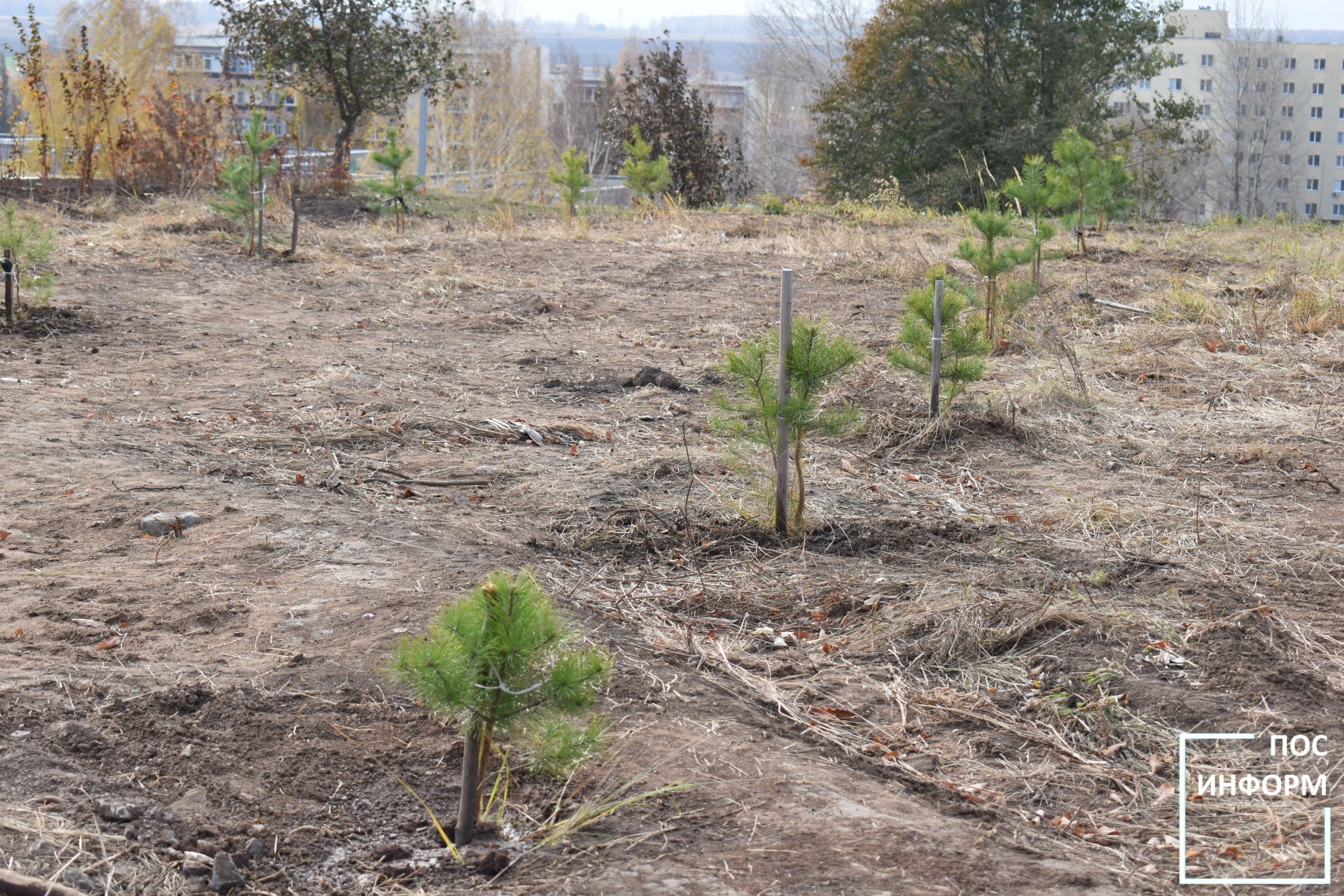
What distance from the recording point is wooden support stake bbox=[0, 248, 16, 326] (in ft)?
21.7

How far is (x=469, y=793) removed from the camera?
211 cm

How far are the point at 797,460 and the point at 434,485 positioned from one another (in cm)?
146

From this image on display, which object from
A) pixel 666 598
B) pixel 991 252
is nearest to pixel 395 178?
pixel 991 252

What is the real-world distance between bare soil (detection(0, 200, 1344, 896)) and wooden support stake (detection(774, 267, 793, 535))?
12 centimetres

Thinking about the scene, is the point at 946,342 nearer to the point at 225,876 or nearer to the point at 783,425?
the point at 783,425

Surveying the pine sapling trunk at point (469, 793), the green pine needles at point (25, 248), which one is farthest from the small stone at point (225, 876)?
the green pine needles at point (25, 248)

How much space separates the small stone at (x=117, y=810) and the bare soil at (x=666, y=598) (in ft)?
0.03

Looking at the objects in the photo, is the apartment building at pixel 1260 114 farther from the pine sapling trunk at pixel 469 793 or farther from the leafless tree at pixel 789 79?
the pine sapling trunk at pixel 469 793

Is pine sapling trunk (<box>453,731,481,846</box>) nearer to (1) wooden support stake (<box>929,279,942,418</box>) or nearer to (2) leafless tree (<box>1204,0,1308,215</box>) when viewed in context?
(1) wooden support stake (<box>929,279,942,418</box>)

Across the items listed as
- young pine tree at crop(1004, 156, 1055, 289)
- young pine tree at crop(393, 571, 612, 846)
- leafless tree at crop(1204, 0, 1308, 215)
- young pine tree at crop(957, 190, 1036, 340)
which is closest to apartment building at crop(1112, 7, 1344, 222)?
leafless tree at crop(1204, 0, 1308, 215)

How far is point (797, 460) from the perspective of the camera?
391cm

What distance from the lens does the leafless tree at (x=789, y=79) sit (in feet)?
116

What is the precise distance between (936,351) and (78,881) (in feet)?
13.2

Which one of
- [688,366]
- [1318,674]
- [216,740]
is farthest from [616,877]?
[688,366]
